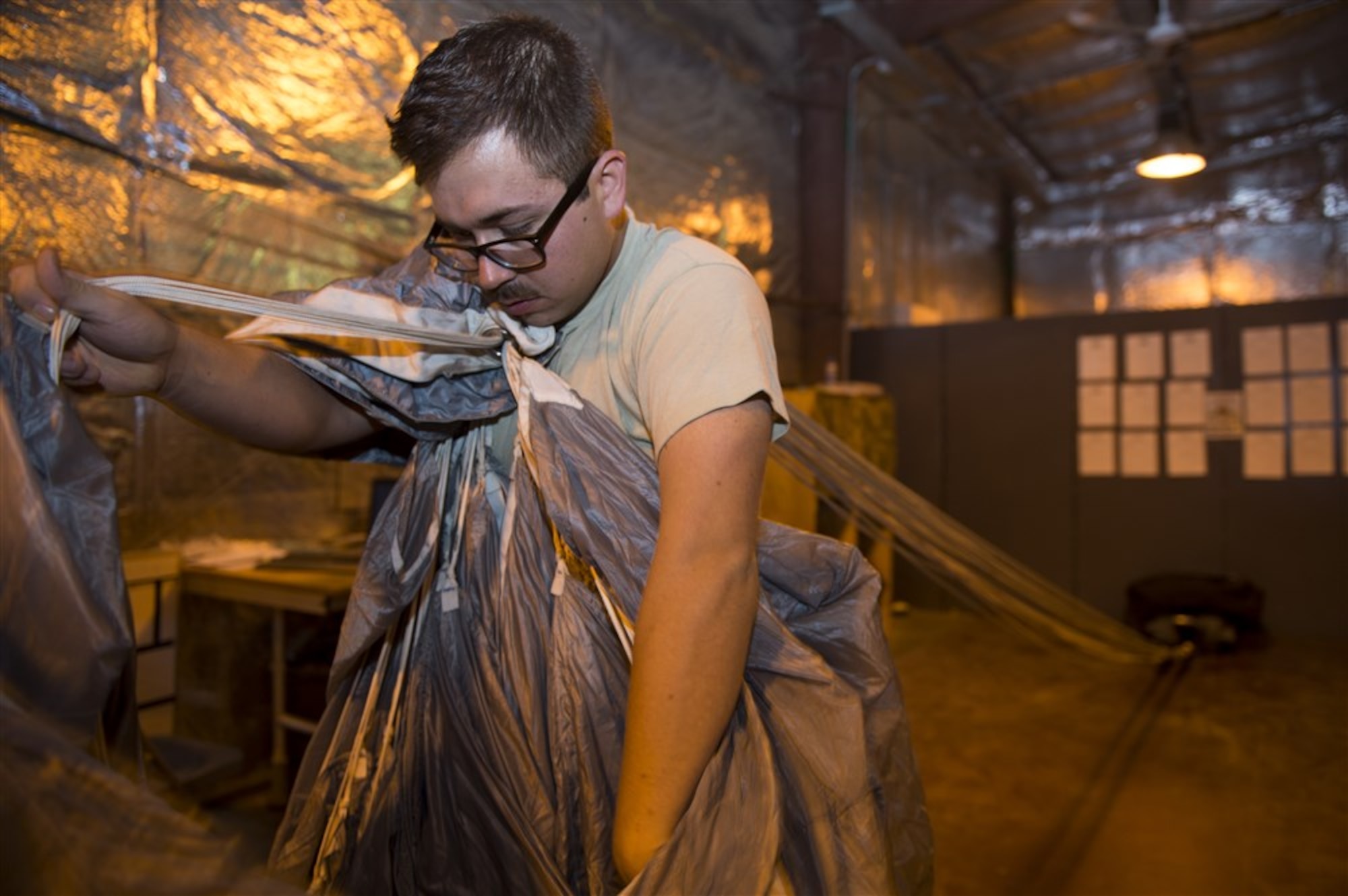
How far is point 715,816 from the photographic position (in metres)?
0.66

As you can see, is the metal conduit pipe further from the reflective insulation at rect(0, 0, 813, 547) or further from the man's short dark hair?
the man's short dark hair

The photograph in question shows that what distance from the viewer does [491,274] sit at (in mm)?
792

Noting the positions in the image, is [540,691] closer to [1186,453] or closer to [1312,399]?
[1186,453]

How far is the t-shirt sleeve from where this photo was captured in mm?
667

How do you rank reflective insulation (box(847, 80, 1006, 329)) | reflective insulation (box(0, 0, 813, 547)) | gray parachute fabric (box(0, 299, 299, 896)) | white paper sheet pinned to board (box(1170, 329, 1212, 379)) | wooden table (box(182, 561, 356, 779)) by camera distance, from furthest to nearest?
1. reflective insulation (box(847, 80, 1006, 329))
2. white paper sheet pinned to board (box(1170, 329, 1212, 379))
3. wooden table (box(182, 561, 356, 779))
4. reflective insulation (box(0, 0, 813, 547))
5. gray parachute fabric (box(0, 299, 299, 896))

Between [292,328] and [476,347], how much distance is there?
18 cm

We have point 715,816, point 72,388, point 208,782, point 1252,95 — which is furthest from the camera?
point 1252,95

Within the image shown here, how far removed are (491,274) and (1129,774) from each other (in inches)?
85.6

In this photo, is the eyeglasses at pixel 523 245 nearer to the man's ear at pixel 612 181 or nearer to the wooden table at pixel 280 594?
the man's ear at pixel 612 181

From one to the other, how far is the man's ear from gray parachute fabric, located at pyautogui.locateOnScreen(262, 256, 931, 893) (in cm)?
17

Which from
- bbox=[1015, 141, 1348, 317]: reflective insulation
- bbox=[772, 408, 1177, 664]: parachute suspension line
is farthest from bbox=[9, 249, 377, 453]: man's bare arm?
bbox=[1015, 141, 1348, 317]: reflective insulation

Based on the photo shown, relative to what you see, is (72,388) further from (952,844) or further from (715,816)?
(952,844)

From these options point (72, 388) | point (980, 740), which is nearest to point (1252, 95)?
point (980, 740)

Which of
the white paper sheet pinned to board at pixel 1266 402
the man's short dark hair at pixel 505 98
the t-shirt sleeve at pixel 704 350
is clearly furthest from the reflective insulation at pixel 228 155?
the white paper sheet pinned to board at pixel 1266 402
